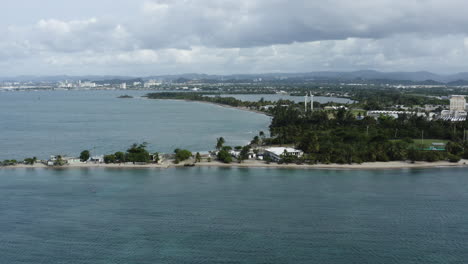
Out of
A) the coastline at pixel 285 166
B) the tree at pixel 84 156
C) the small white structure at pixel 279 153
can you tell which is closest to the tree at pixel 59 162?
the coastline at pixel 285 166

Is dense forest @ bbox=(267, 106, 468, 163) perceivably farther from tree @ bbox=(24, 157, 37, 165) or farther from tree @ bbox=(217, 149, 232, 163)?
tree @ bbox=(24, 157, 37, 165)

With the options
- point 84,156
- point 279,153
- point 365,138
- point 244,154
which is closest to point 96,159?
point 84,156

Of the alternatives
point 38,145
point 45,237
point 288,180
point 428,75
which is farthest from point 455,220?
point 428,75

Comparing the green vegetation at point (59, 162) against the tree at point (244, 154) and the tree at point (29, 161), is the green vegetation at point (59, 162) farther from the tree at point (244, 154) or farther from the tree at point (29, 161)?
the tree at point (244, 154)

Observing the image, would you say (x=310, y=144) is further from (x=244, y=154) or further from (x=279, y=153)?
(x=244, y=154)

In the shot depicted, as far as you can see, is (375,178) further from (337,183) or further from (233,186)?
(233,186)
